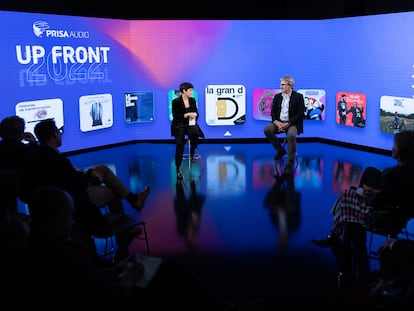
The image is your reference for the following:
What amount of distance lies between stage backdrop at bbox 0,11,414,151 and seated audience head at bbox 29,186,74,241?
19.4ft

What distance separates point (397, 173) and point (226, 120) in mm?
6264

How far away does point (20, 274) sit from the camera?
214cm

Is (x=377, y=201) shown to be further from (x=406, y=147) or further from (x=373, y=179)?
(x=373, y=179)

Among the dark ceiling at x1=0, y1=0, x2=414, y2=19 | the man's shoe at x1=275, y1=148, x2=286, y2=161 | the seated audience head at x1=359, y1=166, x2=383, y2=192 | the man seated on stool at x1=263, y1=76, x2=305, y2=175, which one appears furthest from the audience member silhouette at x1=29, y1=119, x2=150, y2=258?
the dark ceiling at x1=0, y1=0, x2=414, y2=19

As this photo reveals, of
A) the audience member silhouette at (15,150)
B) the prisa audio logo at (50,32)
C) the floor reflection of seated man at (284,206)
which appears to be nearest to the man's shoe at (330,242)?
the floor reflection of seated man at (284,206)

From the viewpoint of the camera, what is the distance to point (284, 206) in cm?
559

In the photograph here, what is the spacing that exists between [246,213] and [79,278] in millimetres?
3399

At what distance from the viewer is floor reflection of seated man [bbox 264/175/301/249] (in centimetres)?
485

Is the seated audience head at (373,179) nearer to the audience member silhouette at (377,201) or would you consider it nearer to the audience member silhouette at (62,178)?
the audience member silhouette at (377,201)

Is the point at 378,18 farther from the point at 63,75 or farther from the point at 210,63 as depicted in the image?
the point at 63,75

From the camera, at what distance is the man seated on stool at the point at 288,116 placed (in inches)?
287

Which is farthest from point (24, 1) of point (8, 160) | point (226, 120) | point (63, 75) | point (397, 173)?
point (397, 173)

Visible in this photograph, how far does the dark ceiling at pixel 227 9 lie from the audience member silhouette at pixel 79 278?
7136mm

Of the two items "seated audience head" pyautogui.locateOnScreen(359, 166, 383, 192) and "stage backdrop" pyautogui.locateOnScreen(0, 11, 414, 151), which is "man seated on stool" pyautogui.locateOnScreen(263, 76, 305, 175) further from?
"seated audience head" pyautogui.locateOnScreen(359, 166, 383, 192)
